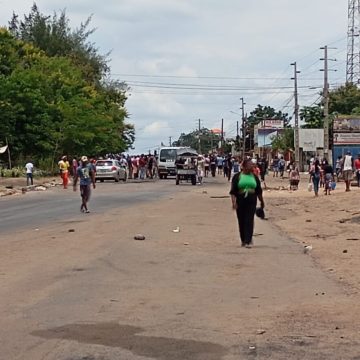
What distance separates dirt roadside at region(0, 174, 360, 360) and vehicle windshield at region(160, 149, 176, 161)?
37.6 m

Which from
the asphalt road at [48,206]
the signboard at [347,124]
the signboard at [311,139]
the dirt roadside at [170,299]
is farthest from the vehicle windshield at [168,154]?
the dirt roadside at [170,299]

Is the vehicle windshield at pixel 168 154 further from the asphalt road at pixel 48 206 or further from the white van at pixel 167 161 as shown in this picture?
the asphalt road at pixel 48 206

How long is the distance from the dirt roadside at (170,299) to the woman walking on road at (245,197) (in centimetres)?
45

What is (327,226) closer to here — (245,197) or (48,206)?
(245,197)

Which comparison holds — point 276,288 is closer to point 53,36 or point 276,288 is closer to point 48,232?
point 48,232

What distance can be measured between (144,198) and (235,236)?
15.0 meters

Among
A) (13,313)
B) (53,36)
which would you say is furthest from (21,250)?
(53,36)

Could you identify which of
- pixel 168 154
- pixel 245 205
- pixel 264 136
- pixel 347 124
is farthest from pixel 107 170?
pixel 264 136

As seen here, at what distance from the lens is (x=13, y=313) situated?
933 cm

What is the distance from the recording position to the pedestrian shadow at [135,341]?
7421mm

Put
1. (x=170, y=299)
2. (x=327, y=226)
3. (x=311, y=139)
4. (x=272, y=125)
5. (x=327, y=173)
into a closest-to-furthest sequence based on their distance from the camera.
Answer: (x=170, y=299), (x=327, y=226), (x=327, y=173), (x=311, y=139), (x=272, y=125)

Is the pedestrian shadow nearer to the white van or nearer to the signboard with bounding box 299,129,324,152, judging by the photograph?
the white van

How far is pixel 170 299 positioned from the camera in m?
10.2

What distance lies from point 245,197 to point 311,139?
56.5m
